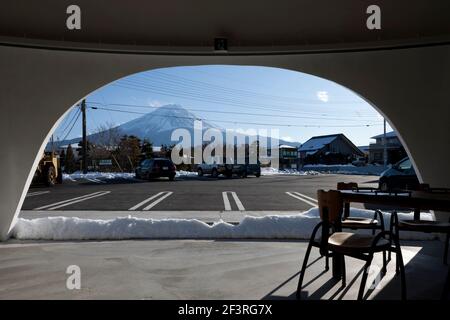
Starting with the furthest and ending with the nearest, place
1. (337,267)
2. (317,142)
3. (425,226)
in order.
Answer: (317,142)
(425,226)
(337,267)

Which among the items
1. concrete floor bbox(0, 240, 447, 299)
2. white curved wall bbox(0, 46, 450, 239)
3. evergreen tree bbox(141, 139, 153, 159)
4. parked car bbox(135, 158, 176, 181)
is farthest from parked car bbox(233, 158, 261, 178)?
concrete floor bbox(0, 240, 447, 299)

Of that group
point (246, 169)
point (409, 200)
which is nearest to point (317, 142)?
point (246, 169)

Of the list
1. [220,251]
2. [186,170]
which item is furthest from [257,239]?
[186,170]

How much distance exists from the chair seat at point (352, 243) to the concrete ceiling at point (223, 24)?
239cm

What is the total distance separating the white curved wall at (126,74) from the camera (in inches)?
210

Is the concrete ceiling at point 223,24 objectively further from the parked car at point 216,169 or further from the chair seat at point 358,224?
the parked car at point 216,169

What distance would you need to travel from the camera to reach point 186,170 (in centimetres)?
3569

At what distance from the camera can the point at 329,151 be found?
55.2m

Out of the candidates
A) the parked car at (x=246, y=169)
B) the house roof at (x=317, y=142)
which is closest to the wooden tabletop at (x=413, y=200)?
the parked car at (x=246, y=169)

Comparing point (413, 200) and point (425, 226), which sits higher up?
point (413, 200)

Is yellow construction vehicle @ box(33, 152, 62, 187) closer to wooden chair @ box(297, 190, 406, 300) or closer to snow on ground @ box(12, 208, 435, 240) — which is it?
snow on ground @ box(12, 208, 435, 240)

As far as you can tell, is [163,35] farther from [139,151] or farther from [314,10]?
[139,151]

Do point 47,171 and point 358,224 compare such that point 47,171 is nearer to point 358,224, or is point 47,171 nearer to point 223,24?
point 223,24

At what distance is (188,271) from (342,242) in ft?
5.62
